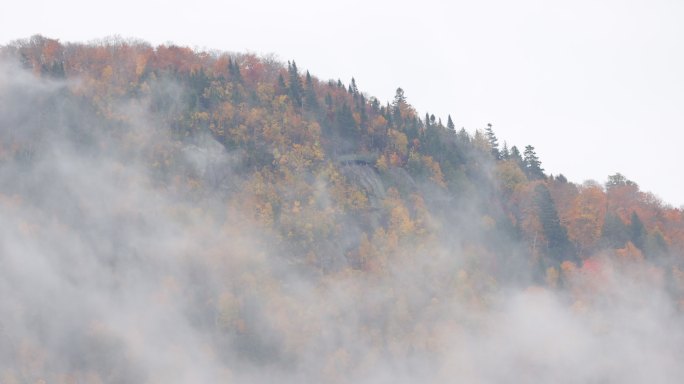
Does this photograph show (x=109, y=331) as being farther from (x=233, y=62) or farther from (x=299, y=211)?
(x=233, y=62)

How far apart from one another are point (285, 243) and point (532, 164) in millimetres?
57803

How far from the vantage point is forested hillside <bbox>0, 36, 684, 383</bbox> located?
100 meters

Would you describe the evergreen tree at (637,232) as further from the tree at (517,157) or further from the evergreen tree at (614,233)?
the tree at (517,157)

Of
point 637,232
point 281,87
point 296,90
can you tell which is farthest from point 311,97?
point 637,232

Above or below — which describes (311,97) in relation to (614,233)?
above

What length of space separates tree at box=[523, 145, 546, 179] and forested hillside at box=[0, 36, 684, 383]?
4.93 m

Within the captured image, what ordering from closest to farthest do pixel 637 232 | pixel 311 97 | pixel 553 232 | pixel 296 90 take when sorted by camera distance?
pixel 637 232 < pixel 553 232 < pixel 311 97 < pixel 296 90

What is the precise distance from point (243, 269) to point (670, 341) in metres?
53.8

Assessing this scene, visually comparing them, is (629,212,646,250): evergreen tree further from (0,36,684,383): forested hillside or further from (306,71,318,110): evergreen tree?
(306,71,318,110): evergreen tree

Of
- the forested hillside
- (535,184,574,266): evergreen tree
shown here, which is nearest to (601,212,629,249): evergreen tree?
the forested hillside

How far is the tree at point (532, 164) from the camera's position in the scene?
150 m

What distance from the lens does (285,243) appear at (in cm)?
11269

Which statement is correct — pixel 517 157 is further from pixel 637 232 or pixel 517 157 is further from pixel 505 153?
pixel 637 232

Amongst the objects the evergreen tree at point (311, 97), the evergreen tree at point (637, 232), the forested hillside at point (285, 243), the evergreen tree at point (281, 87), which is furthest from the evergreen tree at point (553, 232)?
the evergreen tree at point (281, 87)
